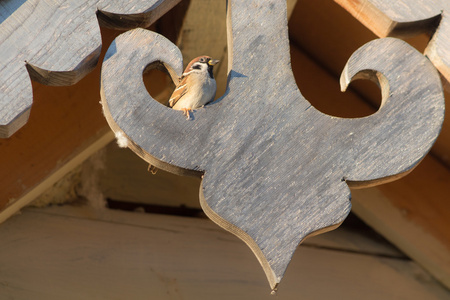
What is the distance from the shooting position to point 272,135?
1.24 m

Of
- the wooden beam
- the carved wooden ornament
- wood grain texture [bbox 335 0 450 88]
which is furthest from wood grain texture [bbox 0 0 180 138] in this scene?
the wooden beam

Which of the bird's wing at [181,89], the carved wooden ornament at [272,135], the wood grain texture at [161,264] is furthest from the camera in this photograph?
the wood grain texture at [161,264]

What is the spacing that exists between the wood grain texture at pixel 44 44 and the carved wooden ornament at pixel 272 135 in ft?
0.20

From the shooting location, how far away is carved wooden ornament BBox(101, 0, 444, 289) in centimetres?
118

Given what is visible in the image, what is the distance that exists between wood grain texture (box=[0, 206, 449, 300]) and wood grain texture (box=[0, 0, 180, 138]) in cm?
54

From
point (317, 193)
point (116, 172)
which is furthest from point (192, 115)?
point (116, 172)

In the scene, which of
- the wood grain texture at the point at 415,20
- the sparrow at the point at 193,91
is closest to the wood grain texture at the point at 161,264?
the sparrow at the point at 193,91

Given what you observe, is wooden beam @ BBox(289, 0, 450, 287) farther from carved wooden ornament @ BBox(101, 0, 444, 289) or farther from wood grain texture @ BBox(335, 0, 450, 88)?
carved wooden ornament @ BBox(101, 0, 444, 289)

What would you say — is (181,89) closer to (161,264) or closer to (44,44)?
(44,44)

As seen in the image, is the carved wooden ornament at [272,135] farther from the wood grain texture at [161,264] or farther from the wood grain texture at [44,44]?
the wood grain texture at [161,264]

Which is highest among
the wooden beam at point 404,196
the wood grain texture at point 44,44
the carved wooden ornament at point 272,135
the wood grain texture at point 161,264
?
the wood grain texture at point 44,44

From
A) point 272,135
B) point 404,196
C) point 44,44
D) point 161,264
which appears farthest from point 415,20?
point 161,264

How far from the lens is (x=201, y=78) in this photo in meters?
1.39

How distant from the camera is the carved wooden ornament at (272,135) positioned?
1181mm
